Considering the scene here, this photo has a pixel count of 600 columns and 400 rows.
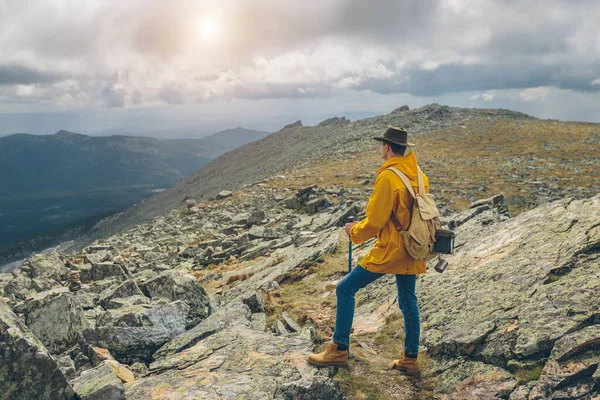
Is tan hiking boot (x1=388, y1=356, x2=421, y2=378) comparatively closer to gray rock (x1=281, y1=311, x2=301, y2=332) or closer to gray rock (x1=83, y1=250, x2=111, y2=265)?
gray rock (x1=281, y1=311, x2=301, y2=332)

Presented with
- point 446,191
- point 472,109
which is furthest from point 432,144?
point 472,109

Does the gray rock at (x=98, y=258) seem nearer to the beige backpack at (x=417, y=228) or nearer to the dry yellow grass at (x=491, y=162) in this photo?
the beige backpack at (x=417, y=228)

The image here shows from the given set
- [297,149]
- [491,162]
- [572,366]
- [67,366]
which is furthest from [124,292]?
[297,149]

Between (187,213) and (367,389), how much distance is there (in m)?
41.6

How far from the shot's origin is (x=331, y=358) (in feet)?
22.9

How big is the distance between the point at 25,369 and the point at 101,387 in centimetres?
112

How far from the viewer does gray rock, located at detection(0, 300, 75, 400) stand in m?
5.50

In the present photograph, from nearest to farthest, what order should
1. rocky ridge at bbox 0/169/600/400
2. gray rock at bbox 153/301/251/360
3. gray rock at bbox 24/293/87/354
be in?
rocky ridge at bbox 0/169/600/400 → gray rock at bbox 153/301/251/360 → gray rock at bbox 24/293/87/354

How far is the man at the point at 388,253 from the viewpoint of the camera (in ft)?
21.3

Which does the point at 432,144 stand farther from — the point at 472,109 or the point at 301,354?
the point at 301,354

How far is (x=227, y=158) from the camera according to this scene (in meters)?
140

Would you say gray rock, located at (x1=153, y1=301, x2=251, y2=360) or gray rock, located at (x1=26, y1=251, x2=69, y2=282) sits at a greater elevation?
gray rock, located at (x1=153, y1=301, x2=251, y2=360)

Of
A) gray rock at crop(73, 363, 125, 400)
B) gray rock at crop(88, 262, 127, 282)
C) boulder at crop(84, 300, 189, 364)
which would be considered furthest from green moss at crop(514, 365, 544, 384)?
gray rock at crop(88, 262, 127, 282)

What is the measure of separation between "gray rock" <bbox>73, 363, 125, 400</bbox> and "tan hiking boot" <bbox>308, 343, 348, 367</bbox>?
3329mm
